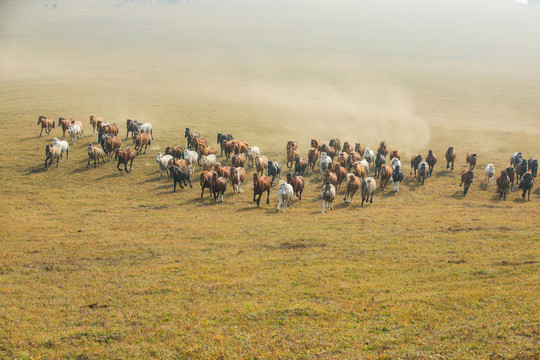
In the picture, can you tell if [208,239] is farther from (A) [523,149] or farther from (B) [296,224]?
(A) [523,149]

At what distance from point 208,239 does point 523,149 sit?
34.2 m

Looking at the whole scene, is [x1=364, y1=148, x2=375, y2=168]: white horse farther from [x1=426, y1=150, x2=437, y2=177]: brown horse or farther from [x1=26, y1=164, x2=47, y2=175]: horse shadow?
[x1=26, y1=164, x2=47, y2=175]: horse shadow

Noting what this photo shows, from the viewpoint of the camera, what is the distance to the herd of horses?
78.9 feet

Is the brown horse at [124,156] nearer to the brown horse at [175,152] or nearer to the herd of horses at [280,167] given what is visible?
the herd of horses at [280,167]

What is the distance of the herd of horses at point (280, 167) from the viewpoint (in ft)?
78.9

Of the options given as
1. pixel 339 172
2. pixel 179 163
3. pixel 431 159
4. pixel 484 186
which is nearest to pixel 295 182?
pixel 339 172

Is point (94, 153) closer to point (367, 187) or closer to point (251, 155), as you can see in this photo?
point (251, 155)

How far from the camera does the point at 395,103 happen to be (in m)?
66.1

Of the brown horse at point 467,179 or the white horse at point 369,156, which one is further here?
the white horse at point 369,156

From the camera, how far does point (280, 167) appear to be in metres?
28.9

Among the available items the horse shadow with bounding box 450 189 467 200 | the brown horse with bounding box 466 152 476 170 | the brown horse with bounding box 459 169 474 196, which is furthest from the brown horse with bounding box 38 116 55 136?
the brown horse with bounding box 466 152 476 170

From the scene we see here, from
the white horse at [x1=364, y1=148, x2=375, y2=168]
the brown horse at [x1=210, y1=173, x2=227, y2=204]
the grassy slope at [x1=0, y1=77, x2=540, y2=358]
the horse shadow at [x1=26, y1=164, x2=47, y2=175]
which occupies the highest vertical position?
the white horse at [x1=364, y1=148, x2=375, y2=168]

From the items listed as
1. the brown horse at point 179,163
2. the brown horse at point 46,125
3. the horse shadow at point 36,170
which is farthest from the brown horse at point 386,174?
the brown horse at point 46,125

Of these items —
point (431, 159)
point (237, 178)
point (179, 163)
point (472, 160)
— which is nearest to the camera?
point (237, 178)
